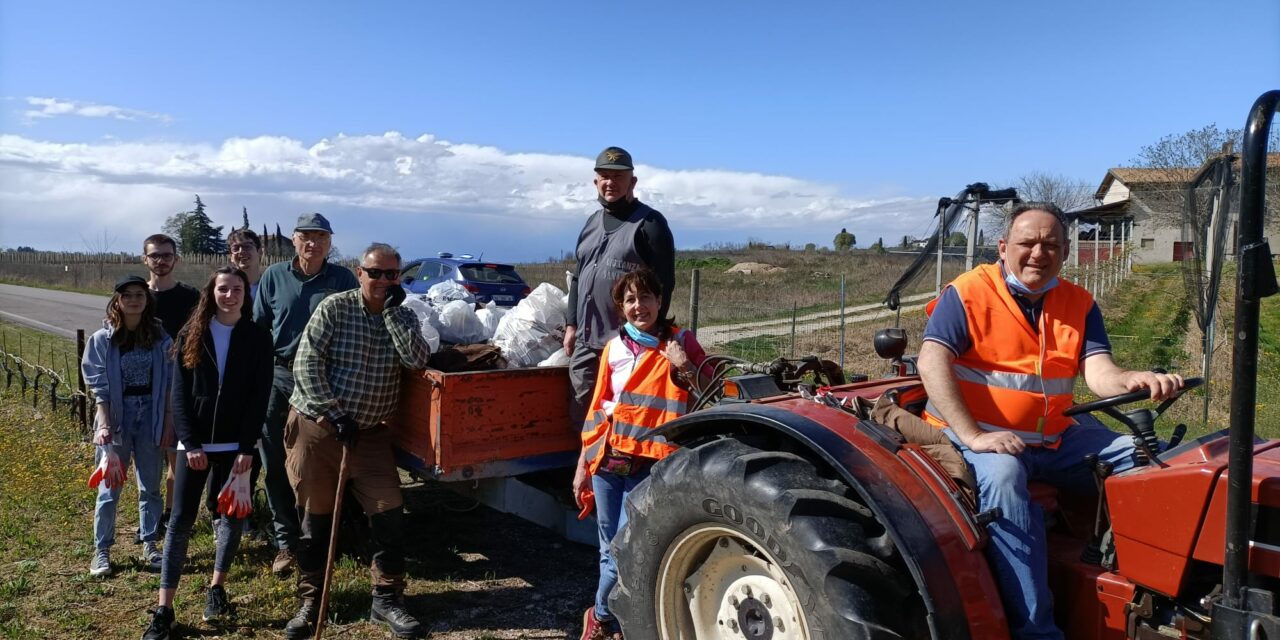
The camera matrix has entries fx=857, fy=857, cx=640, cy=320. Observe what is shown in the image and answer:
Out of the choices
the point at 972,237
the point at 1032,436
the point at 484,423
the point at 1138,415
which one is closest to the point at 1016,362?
the point at 1032,436

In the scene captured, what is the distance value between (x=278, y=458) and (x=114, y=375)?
3.33ft

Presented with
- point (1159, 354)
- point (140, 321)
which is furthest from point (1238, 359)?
point (1159, 354)

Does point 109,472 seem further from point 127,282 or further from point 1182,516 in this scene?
point 1182,516

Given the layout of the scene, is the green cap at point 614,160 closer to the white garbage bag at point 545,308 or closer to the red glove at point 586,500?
the white garbage bag at point 545,308

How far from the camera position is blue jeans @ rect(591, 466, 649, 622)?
3549 mm

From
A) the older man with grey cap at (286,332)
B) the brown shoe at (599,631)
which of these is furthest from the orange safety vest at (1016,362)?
the older man with grey cap at (286,332)

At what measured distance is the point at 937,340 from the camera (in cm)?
267

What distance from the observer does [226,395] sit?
4.17 m

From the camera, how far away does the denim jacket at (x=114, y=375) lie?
470cm

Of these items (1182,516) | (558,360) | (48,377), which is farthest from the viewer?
(48,377)

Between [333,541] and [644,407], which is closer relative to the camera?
[644,407]

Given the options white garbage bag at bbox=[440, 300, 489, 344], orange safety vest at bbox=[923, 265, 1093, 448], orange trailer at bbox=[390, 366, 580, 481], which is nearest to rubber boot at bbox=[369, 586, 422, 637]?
orange trailer at bbox=[390, 366, 580, 481]

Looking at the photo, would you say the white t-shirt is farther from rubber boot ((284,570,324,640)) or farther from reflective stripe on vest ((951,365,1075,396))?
reflective stripe on vest ((951,365,1075,396))

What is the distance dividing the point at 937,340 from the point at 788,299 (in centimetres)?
2254
